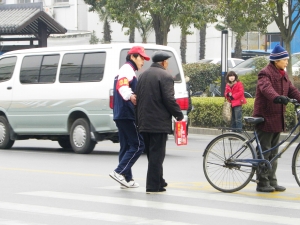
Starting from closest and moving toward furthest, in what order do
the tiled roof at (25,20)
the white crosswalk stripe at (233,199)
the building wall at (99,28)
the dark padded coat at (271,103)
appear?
1. the white crosswalk stripe at (233,199)
2. the dark padded coat at (271,103)
3. the tiled roof at (25,20)
4. the building wall at (99,28)

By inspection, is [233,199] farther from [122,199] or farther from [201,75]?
[201,75]

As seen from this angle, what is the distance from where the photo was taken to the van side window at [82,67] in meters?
16.0

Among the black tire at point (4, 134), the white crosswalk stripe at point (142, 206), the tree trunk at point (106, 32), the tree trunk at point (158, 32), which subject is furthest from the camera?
the tree trunk at point (106, 32)

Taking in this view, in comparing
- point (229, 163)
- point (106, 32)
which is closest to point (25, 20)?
point (229, 163)

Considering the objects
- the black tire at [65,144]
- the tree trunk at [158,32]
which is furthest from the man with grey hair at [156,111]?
the tree trunk at [158,32]

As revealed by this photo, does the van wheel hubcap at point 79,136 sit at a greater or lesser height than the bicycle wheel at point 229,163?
lesser

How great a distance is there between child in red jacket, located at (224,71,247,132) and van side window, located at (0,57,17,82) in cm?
540

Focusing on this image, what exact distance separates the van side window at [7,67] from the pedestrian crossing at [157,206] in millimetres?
7380

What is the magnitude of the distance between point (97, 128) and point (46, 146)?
11.1 ft

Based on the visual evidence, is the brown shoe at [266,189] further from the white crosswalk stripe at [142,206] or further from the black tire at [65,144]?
the black tire at [65,144]

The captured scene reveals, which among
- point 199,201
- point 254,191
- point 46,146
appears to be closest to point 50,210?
point 199,201

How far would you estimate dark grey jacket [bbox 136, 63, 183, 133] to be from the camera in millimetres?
10414

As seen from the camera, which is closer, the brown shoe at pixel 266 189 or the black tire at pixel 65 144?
the brown shoe at pixel 266 189

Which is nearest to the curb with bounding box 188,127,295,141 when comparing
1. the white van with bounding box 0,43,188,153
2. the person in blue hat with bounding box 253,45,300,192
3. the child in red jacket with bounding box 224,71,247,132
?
the child in red jacket with bounding box 224,71,247,132
